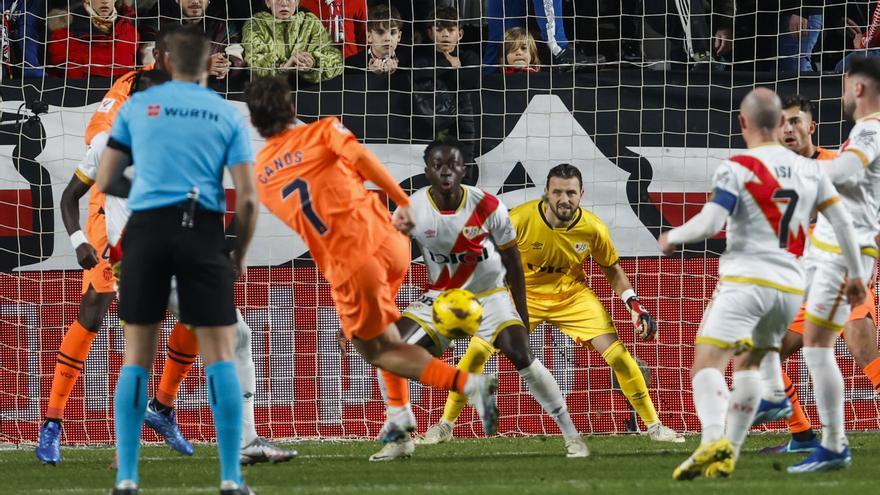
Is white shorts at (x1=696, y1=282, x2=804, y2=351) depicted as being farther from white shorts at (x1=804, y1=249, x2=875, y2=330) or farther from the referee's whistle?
the referee's whistle

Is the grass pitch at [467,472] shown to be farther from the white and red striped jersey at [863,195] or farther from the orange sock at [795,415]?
the white and red striped jersey at [863,195]

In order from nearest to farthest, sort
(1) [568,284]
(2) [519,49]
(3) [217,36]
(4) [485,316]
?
(4) [485,316]
(1) [568,284]
(2) [519,49]
(3) [217,36]

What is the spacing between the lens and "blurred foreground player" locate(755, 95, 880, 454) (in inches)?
315

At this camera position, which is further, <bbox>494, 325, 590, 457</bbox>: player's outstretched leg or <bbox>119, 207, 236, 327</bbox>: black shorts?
<bbox>494, 325, 590, 457</bbox>: player's outstretched leg

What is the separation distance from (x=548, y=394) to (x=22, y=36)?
5.00 metres

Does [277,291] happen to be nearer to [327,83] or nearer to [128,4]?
[327,83]

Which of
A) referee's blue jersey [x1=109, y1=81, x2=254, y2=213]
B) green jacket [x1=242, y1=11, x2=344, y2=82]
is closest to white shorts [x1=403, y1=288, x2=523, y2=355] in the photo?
green jacket [x1=242, y1=11, x2=344, y2=82]

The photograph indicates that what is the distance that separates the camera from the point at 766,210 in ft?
21.0

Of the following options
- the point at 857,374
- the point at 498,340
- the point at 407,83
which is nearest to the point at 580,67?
the point at 407,83

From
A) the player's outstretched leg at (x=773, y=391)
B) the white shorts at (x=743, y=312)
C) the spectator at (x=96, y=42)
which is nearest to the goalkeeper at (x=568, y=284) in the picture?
the player's outstretched leg at (x=773, y=391)

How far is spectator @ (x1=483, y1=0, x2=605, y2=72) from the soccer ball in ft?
11.3

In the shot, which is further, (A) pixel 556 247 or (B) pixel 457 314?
(A) pixel 556 247

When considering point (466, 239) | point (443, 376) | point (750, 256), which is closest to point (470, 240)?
point (466, 239)

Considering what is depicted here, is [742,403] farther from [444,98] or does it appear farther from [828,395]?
[444,98]
